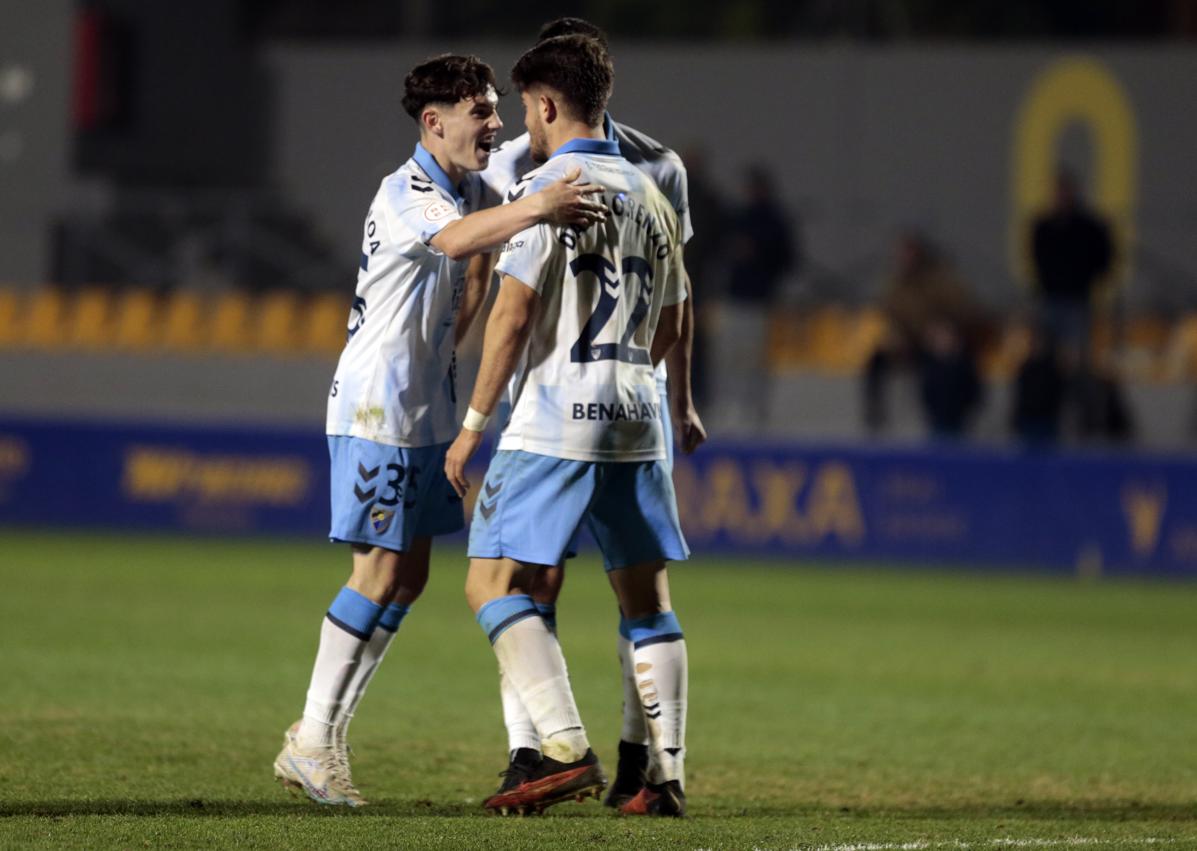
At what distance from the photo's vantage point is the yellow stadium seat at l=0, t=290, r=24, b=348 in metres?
19.1

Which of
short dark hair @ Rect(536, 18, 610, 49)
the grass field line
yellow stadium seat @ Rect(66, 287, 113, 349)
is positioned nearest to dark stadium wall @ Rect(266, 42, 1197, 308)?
yellow stadium seat @ Rect(66, 287, 113, 349)

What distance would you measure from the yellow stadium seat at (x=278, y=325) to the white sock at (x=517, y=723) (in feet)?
43.7

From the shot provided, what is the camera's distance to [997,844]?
210 inches

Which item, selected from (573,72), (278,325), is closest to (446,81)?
(573,72)

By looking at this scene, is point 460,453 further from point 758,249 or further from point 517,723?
point 758,249

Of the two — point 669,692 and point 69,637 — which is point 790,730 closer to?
point 669,692

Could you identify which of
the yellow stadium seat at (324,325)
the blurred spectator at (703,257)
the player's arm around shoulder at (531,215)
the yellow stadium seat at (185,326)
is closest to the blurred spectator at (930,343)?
the blurred spectator at (703,257)

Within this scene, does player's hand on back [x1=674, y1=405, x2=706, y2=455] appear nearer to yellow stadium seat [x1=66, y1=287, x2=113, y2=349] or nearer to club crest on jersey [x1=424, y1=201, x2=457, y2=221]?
club crest on jersey [x1=424, y1=201, x2=457, y2=221]

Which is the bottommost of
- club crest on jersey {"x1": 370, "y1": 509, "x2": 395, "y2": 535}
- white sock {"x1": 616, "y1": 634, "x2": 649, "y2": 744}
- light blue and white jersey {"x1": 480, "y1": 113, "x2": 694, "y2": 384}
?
white sock {"x1": 616, "y1": 634, "x2": 649, "y2": 744}

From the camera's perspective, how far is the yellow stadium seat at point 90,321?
19047mm

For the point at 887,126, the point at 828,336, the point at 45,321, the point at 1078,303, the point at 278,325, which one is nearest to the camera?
the point at 1078,303

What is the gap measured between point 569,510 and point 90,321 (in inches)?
569

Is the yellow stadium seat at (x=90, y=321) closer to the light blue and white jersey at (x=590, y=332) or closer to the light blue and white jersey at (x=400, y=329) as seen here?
the light blue and white jersey at (x=400, y=329)

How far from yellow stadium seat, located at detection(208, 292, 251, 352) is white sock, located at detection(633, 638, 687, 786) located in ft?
44.3
